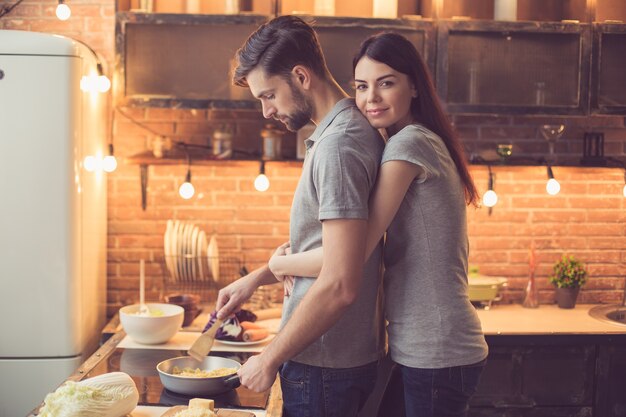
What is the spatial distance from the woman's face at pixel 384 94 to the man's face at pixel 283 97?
0.52ft

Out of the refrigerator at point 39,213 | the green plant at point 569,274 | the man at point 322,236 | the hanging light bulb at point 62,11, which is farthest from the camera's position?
the green plant at point 569,274

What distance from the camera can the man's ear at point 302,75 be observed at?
201 cm

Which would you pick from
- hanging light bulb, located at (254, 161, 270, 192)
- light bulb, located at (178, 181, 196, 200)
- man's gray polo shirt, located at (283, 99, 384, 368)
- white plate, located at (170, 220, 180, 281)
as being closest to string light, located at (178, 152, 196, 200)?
light bulb, located at (178, 181, 196, 200)

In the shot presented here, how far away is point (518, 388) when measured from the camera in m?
3.26

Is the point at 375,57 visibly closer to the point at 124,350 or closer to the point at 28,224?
the point at 124,350

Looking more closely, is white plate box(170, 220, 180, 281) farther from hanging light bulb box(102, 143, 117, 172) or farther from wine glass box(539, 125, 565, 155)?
wine glass box(539, 125, 565, 155)

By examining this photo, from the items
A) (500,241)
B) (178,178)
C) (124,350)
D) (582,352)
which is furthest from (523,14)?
(124,350)

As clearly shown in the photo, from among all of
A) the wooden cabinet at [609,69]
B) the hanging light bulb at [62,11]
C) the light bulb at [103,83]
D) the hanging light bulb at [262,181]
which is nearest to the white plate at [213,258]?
the hanging light bulb at [262,181]

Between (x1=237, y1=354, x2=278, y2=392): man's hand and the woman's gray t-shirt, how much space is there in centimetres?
33

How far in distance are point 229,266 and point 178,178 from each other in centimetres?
50

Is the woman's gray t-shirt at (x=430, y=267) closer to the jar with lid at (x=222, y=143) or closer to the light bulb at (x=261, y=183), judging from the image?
the light bulb at (x=261, y=183)

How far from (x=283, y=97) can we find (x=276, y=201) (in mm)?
1837

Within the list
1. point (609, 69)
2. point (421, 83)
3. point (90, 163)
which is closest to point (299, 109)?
point (421, 83)

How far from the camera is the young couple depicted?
186 cm
